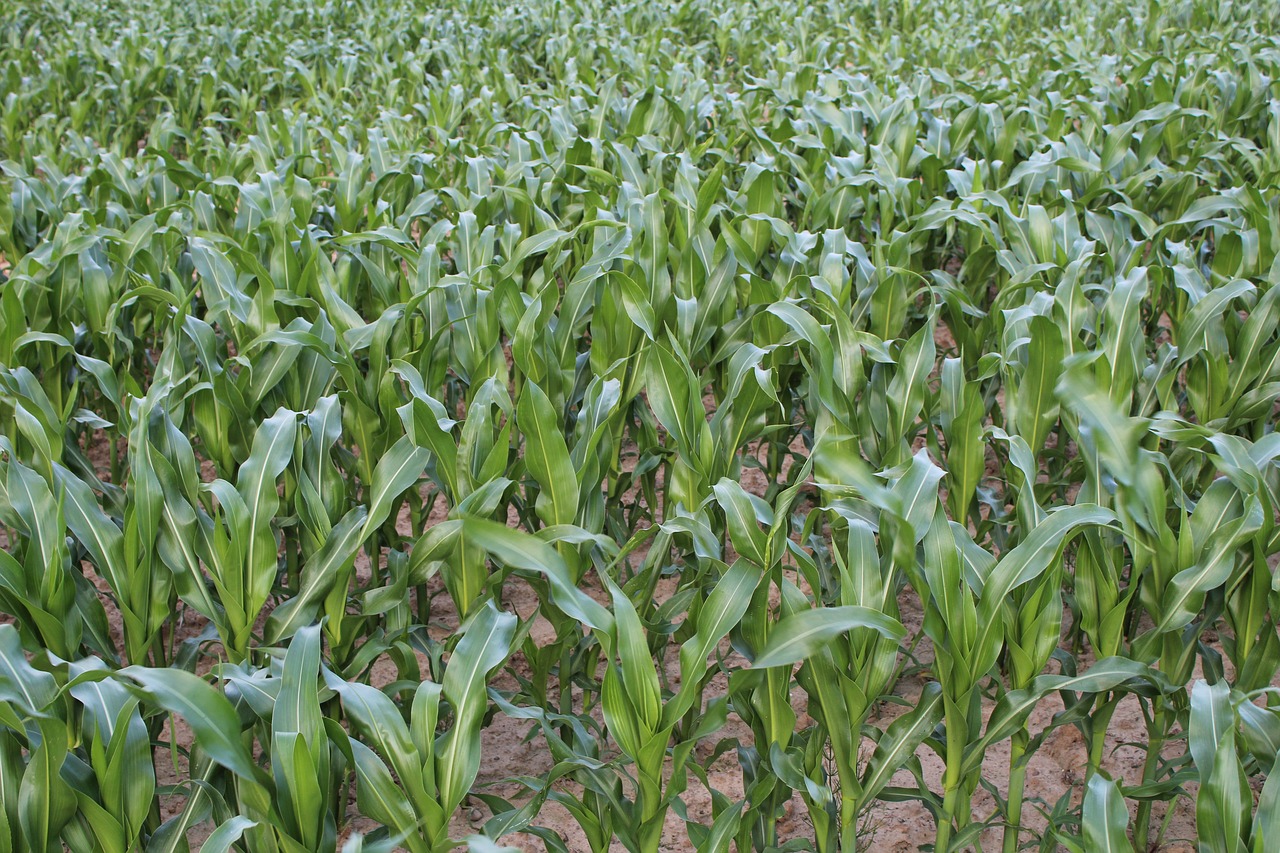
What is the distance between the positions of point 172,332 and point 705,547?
1686mm

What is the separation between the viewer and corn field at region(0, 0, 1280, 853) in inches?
62.3

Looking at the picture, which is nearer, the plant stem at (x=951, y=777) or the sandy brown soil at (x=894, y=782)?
the plant stem at (x=951, y=777)

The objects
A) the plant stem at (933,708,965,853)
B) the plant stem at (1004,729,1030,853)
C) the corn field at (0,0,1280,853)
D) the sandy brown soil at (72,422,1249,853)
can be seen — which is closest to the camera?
the corn field at (0,0,1280,853)

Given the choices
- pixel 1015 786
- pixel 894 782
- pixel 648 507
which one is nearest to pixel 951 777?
pixel 1015 786

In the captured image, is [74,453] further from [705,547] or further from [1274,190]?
[1274,190]

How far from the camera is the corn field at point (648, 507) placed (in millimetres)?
1583

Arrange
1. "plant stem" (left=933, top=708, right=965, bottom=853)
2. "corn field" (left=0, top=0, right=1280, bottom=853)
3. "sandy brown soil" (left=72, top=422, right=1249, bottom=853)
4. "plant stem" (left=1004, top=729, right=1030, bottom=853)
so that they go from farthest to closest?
→ "sandy brown soil" (left=72, top=422, right=1249, bottom=853) → "plant stem" (left=1004, top=729, right=1030, bottom=853) → "plant stem" (left=933, top=708, right=965, bottom=853) → "corn field" (left=0, top=0, right=1280, bottom=853)

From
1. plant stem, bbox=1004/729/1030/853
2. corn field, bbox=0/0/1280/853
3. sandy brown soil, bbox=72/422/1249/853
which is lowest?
sandy brown soil, bbox=72/422/1249/853

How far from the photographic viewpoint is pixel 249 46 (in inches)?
286

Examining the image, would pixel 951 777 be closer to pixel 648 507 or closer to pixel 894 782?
pixel 894 782

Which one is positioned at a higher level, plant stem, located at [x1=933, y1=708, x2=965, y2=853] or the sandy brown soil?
plant stem, located at [x1=933, y1=708, x2=965, y2=853]

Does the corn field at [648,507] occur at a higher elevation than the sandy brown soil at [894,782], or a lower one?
higher

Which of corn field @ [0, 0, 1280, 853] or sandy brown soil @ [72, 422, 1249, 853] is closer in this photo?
corn field @ [0, 0, 1280, 853]

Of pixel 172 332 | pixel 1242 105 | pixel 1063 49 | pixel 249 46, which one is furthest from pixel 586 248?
pixel 249 46
